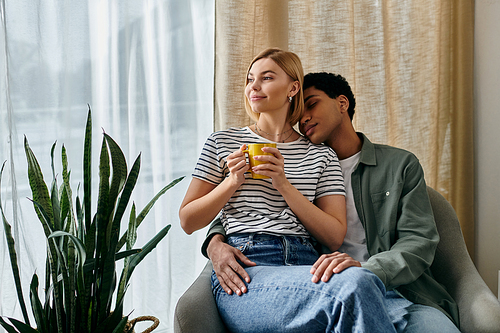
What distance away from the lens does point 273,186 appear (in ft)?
4.49

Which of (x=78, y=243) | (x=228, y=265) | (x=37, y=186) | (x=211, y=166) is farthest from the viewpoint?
(x=211, y=166)

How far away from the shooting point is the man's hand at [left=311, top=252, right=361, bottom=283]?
107 centimetres

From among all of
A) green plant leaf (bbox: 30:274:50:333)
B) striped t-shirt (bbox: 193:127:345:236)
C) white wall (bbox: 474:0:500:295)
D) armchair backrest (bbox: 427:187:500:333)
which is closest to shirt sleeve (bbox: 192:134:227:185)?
striped t-shirt (bbox: 193:127:345:236)

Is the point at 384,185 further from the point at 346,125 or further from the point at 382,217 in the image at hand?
the point at 346,125

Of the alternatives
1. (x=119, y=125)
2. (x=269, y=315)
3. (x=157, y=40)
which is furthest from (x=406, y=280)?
(x=157, y=40)

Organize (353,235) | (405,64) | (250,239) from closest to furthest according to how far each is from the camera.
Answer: (250,239)
(353,235)
(405,64)

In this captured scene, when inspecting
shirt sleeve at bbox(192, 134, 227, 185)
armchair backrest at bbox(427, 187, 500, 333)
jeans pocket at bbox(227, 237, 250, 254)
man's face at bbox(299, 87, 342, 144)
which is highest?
man's face at bbox(299, 87, 342, 144)

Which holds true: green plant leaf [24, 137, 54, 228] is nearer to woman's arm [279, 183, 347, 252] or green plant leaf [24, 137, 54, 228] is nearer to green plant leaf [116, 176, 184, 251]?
green plant leaf [116, 176, 184, 251]

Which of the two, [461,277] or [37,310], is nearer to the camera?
[37,310]

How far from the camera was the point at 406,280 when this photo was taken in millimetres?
1289

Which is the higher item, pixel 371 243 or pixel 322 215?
pixel 322 215

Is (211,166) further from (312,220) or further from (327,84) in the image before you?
(327,84)

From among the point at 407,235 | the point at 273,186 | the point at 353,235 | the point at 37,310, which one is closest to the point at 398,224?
the point at 407,235

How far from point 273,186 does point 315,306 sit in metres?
0.46
